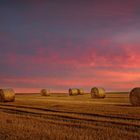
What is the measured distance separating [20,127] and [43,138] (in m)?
2.95

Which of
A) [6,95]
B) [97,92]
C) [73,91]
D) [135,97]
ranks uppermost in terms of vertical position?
[73,91]

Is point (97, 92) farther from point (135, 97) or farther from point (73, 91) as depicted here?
point (73, 91)

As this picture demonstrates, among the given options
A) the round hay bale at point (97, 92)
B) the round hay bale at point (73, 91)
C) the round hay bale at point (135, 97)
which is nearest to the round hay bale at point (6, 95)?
the round hay bale at point (97, 92)

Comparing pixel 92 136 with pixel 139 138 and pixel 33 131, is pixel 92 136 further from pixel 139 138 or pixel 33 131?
pixel 33 131

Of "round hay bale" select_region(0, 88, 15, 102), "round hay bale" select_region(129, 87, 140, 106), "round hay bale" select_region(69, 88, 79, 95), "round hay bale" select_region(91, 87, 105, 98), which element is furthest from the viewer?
"round hay bale" select_region(69, 88, 79, 95)

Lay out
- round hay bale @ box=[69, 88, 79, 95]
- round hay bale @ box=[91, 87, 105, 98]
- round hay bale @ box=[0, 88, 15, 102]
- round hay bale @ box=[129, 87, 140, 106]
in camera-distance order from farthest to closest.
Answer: round hay bale @ box=[69, 88, 79, 95], round hay bale @ box=[91, 87, 105, 98], round hay bale @ box=[0, 88, 15, 102], round hay bale @ box=[129, 87, 140, 106]

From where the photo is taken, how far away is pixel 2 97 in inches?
1411

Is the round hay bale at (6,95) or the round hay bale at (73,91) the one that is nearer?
the round hay bale at (6,95)

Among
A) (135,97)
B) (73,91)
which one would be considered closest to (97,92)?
(135,97)

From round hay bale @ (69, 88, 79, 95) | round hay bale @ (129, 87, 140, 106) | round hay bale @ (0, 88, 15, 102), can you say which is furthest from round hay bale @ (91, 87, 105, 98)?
round hay bale @ (69, 88, 79, 95)

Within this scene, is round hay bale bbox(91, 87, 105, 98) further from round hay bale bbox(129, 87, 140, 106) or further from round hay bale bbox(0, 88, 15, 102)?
round hay bale bbox(129, 87, 140, 106)

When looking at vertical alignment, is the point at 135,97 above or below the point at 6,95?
below

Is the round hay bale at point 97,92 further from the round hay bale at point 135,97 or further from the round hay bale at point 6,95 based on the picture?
the round hay bale at point 135,97

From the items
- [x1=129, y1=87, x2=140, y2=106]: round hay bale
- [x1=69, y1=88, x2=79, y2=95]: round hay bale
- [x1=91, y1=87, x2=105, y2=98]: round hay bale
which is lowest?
[x1=129, y1=87, x2=140, y2=106]: round hay bale
